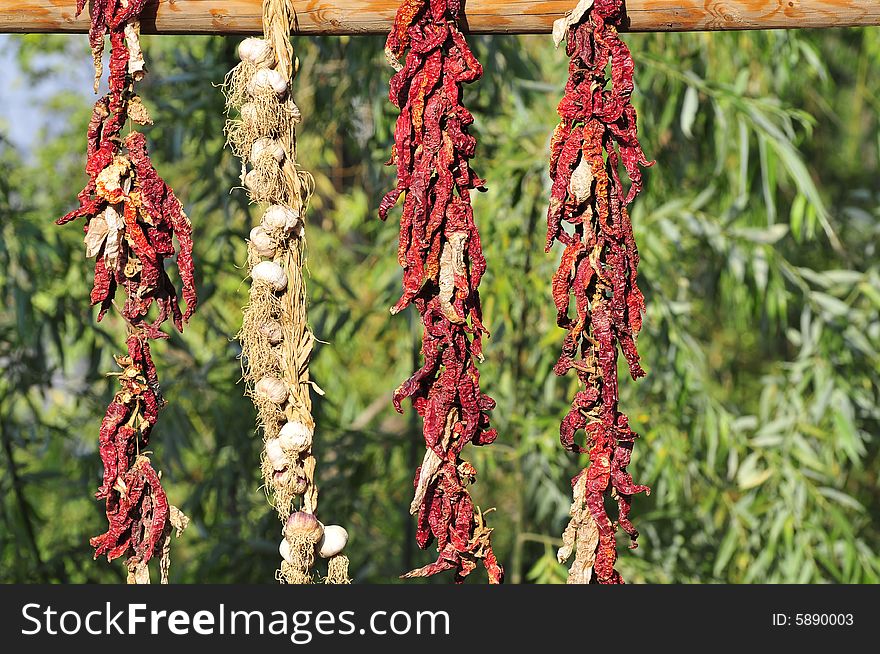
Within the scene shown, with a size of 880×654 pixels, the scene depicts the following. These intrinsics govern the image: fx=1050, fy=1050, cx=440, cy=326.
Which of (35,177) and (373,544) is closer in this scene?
(373,544)

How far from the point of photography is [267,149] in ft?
3.43

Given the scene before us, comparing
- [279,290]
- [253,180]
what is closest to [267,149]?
[253,180]

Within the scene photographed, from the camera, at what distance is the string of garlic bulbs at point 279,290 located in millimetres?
1040

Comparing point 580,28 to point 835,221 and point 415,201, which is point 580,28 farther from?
point 835,221

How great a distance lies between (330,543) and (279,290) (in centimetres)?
27

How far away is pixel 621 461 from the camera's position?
1.01 m

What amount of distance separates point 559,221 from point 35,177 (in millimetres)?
2764

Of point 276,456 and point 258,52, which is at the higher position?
point 258,52

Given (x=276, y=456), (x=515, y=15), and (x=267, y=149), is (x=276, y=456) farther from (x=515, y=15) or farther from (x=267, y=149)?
(x=515, y=15)

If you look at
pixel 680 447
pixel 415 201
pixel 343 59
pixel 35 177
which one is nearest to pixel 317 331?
pixel 343 59

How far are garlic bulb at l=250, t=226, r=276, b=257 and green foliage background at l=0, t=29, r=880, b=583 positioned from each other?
41.4 inches

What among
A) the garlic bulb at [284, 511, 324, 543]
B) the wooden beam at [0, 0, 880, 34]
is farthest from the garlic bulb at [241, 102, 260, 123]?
the garlic bulb at [284, 511, 324, 543]

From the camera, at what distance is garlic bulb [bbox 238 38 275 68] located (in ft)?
3.42

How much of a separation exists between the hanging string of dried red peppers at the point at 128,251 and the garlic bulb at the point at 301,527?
0.12 metres
